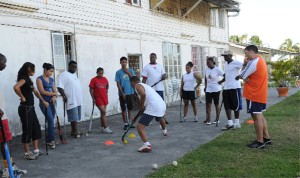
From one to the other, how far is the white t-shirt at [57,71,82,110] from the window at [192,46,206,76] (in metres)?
12.7

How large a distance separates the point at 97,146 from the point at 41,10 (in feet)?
15.3

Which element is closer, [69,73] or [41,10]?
[69,73]

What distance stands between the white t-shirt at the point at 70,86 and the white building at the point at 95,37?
5.88ft

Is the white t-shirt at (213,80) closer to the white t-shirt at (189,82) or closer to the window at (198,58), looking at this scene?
the white t-shirt at (189,82)

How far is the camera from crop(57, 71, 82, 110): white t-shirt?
25.5 ft

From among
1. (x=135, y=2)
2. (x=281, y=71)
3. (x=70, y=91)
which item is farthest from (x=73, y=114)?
(x=281, y=71)

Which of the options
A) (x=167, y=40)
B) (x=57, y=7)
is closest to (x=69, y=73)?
(x=57, y=7)

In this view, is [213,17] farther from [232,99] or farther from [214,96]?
[232,99]

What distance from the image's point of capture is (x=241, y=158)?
5.57 meters

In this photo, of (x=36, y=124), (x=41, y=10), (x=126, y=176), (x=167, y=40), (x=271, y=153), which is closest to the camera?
(x=126, y=176)

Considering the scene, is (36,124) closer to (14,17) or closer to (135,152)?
(135,152)

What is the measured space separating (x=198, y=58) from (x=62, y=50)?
37.6 ft

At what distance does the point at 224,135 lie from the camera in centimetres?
743

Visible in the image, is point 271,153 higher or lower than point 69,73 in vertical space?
lower
